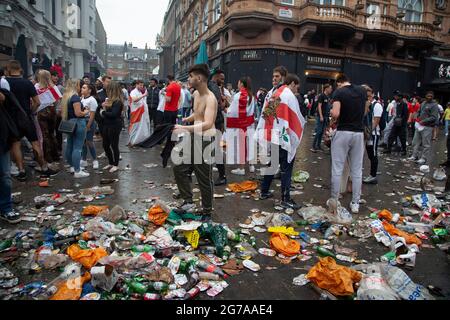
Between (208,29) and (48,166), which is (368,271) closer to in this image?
(48,166)

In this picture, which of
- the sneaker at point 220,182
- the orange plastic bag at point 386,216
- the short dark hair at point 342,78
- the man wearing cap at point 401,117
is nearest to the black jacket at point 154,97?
the sneaker at point 220,182

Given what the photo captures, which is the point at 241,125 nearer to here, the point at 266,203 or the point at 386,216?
the point at 266,203

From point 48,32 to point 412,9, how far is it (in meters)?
30.0

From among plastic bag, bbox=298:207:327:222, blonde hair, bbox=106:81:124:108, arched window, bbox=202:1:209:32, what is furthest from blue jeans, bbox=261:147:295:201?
arched window, bbox=202:1:209:32

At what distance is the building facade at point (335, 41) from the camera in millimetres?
20000

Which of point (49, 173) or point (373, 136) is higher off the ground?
point (373, 136)

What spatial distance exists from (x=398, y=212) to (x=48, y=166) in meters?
7.04

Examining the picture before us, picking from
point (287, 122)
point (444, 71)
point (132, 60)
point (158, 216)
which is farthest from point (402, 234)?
point (132, 60)

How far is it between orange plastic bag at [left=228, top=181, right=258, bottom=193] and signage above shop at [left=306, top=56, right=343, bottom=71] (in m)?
17.3

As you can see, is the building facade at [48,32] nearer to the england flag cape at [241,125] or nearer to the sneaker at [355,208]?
the england flag cape at [241,125]

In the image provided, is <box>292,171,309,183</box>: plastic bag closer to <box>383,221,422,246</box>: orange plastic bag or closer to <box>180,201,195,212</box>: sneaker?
<box>383,221,422,246</box>: orange plastic bag

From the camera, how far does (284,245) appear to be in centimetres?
373
